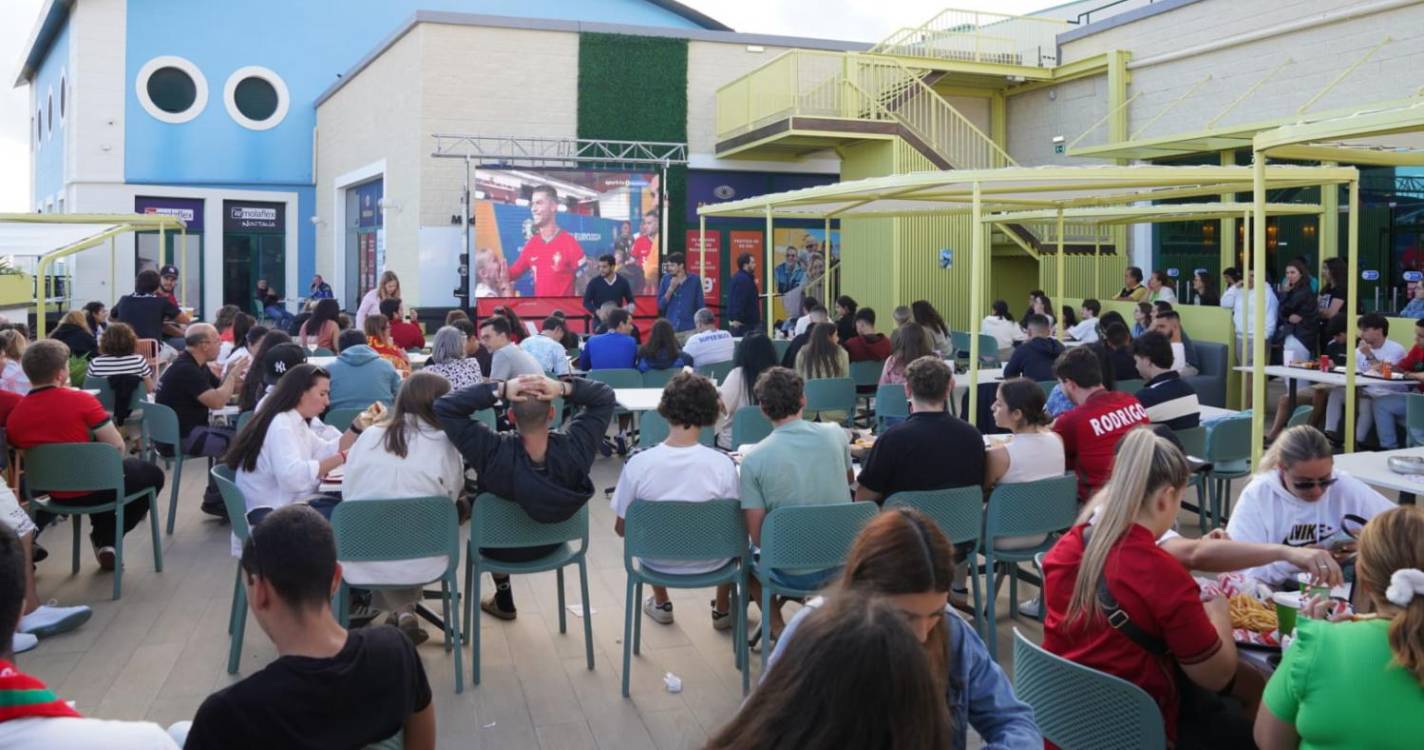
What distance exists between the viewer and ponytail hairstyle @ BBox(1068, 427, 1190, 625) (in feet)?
10.2

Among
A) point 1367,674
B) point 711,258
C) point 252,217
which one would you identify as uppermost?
point 252,217

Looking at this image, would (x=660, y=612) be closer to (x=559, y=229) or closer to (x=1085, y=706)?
(x=1085, y=706)

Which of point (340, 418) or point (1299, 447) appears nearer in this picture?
point (1299, 447)

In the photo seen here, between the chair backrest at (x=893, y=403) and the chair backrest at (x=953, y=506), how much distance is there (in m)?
3.51

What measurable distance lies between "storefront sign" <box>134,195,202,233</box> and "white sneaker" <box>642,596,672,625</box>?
75.4 ft

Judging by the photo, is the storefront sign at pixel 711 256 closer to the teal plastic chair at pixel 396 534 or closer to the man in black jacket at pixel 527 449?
the man in black jacket at pixel 527 449

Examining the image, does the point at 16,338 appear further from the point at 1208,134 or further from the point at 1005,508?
the point at 1208,134

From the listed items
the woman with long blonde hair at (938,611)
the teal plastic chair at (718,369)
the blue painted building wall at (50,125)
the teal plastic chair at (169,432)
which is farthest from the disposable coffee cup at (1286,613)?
the blue painted building wall at (50,125)

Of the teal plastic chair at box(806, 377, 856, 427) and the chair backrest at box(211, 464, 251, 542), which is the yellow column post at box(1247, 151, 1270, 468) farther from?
the chair backrest at box(211, 464, 251, 542)

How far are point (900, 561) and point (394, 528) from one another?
9.53 feet

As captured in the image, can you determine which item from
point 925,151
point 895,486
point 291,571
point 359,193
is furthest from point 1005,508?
point 359,193

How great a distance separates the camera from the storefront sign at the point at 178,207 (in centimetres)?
2555

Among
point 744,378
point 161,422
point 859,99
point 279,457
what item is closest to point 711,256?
point 859,99

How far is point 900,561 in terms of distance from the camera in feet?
7.72
